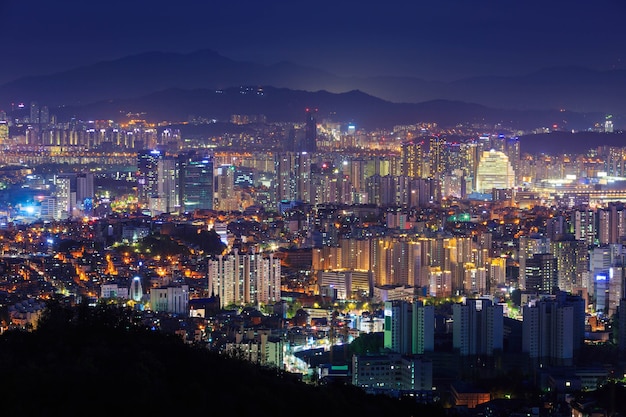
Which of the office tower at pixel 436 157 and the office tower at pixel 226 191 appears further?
the office tower at pixel 436 157

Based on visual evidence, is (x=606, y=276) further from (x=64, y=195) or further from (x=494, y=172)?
(x=494, y=172)

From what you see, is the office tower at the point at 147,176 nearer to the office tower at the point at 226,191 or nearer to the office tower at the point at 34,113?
the office tower at the point at 226,191

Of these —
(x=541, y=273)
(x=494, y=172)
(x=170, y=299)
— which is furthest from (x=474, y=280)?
(x=494, y=172)

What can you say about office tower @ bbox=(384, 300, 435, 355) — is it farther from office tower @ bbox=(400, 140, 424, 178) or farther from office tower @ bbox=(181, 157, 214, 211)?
office tower @ bbox=(400, 140, 424, 178)

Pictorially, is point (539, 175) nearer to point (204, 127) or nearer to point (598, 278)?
point (204, 127)

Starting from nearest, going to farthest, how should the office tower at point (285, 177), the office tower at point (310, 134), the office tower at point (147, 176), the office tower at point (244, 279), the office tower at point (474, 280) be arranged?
1. the office tower at point (244, 279)
2. the office tower at point (474, 280)
3. the office tower at point (147, 176)
4. the office tower at point (285, 177)
5. the office tower at point (310, 134)

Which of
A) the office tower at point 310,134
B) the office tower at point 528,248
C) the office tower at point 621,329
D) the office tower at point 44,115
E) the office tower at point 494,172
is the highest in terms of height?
the office tower at point 44,115

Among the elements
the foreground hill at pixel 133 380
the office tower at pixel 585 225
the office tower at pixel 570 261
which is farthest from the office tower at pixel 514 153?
the foreground hill at pixel 133 380

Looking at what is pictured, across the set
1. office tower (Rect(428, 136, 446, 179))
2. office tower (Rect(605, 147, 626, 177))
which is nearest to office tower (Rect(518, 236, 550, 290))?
office tower (Rect(428, 136, 446, 179))
